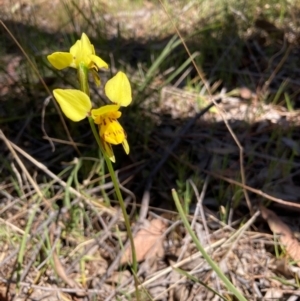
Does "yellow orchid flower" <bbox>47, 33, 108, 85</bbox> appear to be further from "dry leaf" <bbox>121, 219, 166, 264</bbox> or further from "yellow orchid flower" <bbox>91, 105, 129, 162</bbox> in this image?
"dry leaf" <bbox>121, 219, 166, 264</bbox>

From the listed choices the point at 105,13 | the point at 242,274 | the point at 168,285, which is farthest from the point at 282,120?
the point at 105,13

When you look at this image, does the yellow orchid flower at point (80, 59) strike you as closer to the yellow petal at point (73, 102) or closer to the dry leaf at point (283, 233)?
the yellow petal at point (73, 102)

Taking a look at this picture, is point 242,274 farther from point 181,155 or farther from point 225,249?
point 181,155

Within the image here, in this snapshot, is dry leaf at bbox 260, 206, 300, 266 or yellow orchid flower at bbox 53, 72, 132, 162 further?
dry leaf at bbox 260, 206, 300, 266

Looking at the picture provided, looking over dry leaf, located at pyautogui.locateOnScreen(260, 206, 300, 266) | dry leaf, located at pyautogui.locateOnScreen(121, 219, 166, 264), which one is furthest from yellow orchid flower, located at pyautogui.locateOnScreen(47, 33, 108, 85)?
dry leaf, located at pyautogui.locateOnScreen(260, 206, 300, 266)

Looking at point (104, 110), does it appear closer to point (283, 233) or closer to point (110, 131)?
point (110, 131)

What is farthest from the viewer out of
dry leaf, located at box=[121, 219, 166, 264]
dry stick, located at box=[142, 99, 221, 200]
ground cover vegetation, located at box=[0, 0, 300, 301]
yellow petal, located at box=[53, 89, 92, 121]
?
dry stick, located at box=[142, 99, 221, 200]
